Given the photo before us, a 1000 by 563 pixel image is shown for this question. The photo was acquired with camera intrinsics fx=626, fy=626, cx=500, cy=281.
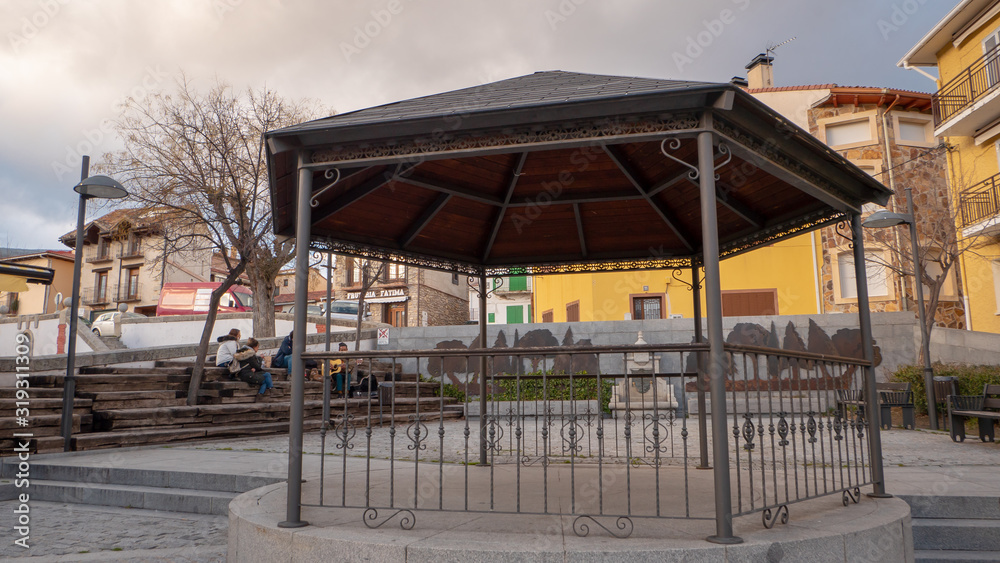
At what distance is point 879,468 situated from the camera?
4.96 m

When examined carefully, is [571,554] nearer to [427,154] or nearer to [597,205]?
[427,154]

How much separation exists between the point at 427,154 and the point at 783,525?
10.8ft

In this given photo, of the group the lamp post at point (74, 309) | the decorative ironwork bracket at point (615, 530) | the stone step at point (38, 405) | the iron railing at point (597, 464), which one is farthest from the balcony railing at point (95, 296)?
the decorative ironwork bracket at point (615, 530)

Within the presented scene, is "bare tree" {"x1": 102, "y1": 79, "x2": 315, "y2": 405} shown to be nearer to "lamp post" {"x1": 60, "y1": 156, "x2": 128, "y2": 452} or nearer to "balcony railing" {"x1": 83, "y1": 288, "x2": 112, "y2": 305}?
"lamp post" {"x1": 60, "y1": 156, "x2": 128, "y2": 452}

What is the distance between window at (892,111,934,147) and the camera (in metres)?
25.1

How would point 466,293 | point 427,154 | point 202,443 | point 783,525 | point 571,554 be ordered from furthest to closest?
point 466,293 → point 202,443 → point 427,154 → point 783,525 → point 571,554

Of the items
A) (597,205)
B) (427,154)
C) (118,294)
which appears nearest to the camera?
(427,154)

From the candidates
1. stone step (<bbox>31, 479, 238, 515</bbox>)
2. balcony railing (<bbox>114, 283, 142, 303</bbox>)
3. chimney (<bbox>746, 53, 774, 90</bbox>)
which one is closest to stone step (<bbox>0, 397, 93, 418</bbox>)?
stone step (<bbox>31, 479, 238, 515</bbox>)

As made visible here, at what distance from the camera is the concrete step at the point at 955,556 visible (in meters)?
4.62

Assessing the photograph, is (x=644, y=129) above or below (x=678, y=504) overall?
above

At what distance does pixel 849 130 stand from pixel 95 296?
49.4 m

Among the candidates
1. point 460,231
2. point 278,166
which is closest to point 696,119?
point 278,166

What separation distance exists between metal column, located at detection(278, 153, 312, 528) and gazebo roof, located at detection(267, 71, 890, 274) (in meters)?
0.13

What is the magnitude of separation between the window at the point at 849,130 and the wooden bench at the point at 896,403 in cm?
1496
